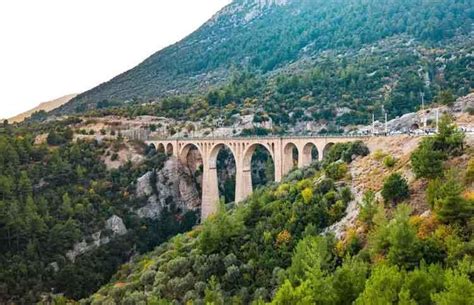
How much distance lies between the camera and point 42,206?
171 feet

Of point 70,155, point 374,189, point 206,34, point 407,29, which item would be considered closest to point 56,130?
point 70,155

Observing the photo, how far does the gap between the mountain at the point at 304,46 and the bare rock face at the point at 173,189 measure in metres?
24.9

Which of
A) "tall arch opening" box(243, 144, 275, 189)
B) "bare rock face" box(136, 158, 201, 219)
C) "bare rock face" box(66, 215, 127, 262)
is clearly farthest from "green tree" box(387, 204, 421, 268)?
"tall arch opening" box(243, 144, 275, 189)

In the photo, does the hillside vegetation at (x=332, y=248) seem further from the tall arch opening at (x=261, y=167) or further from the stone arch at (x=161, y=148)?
the stone arch at (x=161, y=148)

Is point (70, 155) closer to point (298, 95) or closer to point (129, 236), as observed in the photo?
point (129, 236)

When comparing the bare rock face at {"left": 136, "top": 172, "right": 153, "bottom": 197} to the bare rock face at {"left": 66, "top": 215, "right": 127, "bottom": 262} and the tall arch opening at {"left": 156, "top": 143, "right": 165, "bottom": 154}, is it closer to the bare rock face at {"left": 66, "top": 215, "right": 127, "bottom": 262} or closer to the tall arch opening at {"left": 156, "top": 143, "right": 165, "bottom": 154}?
the tall arch opening at {"left": 156, "top": 143, "right": 165, "bottom": 154}

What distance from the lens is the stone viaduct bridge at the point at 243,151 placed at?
45375 mm

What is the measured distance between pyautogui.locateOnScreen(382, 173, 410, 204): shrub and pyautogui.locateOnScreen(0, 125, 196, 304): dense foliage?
29.4m

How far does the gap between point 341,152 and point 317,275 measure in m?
17.3

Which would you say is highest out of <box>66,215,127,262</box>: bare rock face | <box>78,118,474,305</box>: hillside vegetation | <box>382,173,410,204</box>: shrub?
<box>382,173,410,204</box>: shrub

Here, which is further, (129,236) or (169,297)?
(129,236)

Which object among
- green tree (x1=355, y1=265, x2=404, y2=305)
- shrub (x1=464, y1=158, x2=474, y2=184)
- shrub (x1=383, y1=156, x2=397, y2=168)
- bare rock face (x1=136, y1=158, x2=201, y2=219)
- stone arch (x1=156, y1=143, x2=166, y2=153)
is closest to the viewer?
green tree (x1=355, y1=265, x2=404, y2=305)

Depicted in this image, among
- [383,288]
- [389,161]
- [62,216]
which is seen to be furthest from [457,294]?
[62,216]

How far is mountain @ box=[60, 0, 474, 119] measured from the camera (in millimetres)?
87562
